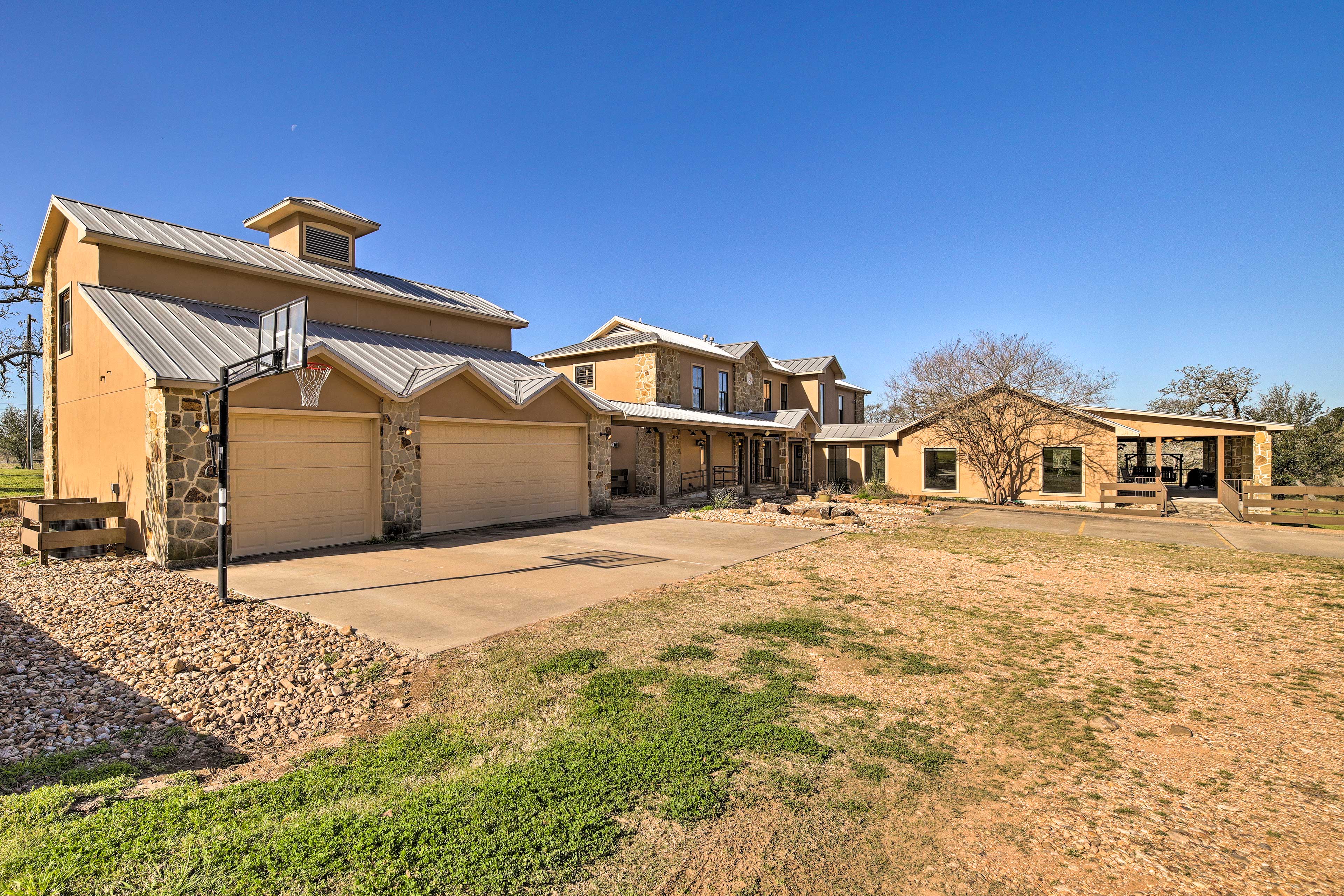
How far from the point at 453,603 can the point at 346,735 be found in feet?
10.5

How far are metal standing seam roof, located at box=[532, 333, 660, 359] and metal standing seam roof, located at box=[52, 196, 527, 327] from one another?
576cm

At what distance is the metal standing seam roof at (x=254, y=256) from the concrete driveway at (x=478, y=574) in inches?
269

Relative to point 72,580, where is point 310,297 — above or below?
above

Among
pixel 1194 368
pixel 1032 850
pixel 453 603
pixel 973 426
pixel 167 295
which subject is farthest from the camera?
pixel 1194 368

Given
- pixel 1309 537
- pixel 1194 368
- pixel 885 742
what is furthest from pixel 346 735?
pixel 1194 368

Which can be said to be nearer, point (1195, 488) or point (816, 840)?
point (816, 840)

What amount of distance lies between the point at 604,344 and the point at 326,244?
10.9 metres

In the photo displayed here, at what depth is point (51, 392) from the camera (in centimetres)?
1329

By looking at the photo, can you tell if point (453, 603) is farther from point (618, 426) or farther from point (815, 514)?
point (618, 426)

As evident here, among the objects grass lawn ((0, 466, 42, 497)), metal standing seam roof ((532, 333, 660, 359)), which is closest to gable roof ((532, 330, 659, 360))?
metal standing seam roof ((532, 333, 660, 359))

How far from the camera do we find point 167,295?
490 inches

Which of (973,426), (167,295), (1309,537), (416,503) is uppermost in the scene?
(167,295)

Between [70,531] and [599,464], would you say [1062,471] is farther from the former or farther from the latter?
[70,531]

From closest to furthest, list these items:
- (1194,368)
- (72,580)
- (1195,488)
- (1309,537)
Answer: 1. (72,580)
2. (1309,537)
3. (1195,488)
4. (1194,368)
